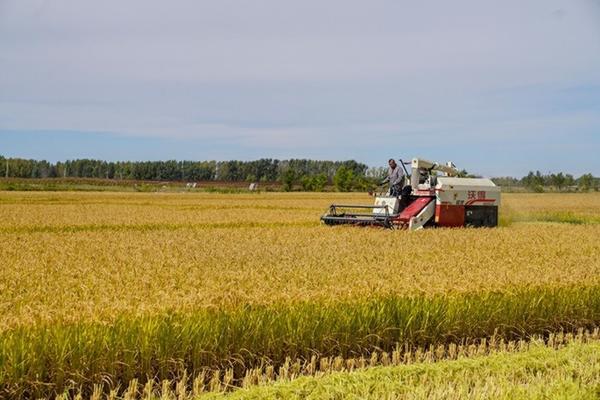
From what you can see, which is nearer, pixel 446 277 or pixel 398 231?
pixel 446 277

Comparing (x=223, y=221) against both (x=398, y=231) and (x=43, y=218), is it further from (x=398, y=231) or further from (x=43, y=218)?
(x=398, y=231)

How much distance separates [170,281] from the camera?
8.46m

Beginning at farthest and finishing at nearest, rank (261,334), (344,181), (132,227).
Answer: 1. (344,181)
2. (132,227)
3. (261,334)

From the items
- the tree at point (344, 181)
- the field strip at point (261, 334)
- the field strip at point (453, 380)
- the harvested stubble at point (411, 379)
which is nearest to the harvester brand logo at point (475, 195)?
the field strip at point (261, 334)

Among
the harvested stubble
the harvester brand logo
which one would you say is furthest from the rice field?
the harvester brand logo

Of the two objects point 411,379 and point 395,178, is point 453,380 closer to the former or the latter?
point 411,379

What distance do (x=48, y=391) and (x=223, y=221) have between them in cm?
1819

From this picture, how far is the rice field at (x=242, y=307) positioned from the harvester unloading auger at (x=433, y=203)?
5.43 metres

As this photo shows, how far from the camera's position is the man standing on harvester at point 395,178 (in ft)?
62.4

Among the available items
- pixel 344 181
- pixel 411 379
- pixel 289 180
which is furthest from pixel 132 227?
pixel 289 180

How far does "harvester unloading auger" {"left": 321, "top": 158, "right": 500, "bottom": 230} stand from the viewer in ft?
61.4

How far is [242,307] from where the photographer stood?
6820mm

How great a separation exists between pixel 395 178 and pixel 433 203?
4.08ft

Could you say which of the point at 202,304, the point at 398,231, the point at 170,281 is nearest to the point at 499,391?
the point at 202,304
